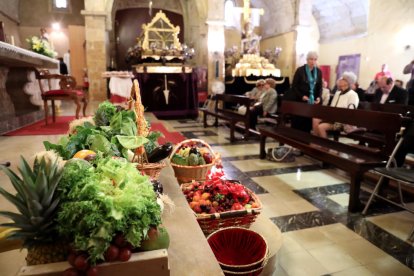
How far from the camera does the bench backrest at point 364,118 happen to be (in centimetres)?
305

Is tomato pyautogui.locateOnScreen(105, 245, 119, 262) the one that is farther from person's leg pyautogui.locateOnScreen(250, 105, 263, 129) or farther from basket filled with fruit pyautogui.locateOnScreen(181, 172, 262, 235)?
person's leg pyautogui.locateOnScreen(250, 105, 263, 129)

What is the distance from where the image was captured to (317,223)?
2.81 meters

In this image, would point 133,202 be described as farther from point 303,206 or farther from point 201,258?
point 303,206

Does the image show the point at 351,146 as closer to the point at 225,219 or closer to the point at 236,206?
the point at 236,206

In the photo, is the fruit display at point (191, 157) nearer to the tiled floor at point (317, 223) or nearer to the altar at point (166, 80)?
the tiled floor at point (317, 223)

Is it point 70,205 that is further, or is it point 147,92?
point 147,92

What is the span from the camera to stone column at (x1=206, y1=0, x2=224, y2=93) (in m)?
10.5

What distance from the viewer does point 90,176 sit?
1017mm

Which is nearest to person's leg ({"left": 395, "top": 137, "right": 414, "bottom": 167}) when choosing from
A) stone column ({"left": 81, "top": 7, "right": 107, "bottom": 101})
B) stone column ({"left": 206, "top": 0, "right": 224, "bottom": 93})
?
stone column ({"left": 206, "top": 0, "right": 224, "bottom": 93})

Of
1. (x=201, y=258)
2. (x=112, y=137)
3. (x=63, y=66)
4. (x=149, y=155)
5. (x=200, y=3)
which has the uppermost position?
(x=200, y=3)

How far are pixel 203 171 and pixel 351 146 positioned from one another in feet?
7.16

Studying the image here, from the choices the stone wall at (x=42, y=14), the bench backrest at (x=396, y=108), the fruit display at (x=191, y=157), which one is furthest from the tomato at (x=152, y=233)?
the stone wall at (x=42, y=14)

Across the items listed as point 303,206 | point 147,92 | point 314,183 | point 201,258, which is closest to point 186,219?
point 201,258

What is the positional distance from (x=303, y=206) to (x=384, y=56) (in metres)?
10.5
